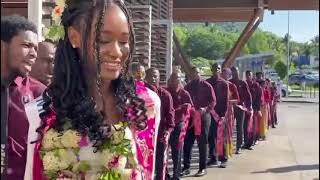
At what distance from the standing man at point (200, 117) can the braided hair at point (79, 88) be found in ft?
24.1

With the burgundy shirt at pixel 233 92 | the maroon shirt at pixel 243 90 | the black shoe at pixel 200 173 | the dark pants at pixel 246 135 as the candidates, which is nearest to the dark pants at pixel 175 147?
Result: the black shoe at pixel 200 173

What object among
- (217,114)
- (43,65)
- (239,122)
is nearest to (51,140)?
(43,65)

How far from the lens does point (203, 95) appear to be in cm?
952

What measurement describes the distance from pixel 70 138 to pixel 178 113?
21.8 ft

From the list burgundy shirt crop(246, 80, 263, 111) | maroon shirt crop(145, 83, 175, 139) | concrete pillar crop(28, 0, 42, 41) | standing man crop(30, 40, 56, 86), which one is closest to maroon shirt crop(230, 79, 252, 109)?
burgundy shirt crop(246, 80, 263, 111)

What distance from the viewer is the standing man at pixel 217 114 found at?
33.4 feet

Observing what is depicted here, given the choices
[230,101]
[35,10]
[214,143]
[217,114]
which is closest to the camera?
[35,10]

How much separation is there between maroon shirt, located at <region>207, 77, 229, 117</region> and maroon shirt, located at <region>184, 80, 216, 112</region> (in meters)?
0.62

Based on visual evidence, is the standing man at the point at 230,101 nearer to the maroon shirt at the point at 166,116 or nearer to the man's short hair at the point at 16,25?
the maroon shirt at the point at 166,116

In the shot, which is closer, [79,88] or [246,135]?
[79,88]

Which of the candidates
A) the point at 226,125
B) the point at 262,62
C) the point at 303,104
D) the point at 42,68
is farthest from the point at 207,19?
the point at 42,68

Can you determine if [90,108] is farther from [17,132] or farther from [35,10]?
[35,10]

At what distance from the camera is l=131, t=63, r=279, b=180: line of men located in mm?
7559

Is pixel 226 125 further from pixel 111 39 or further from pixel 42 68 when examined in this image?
pixel 111 39
